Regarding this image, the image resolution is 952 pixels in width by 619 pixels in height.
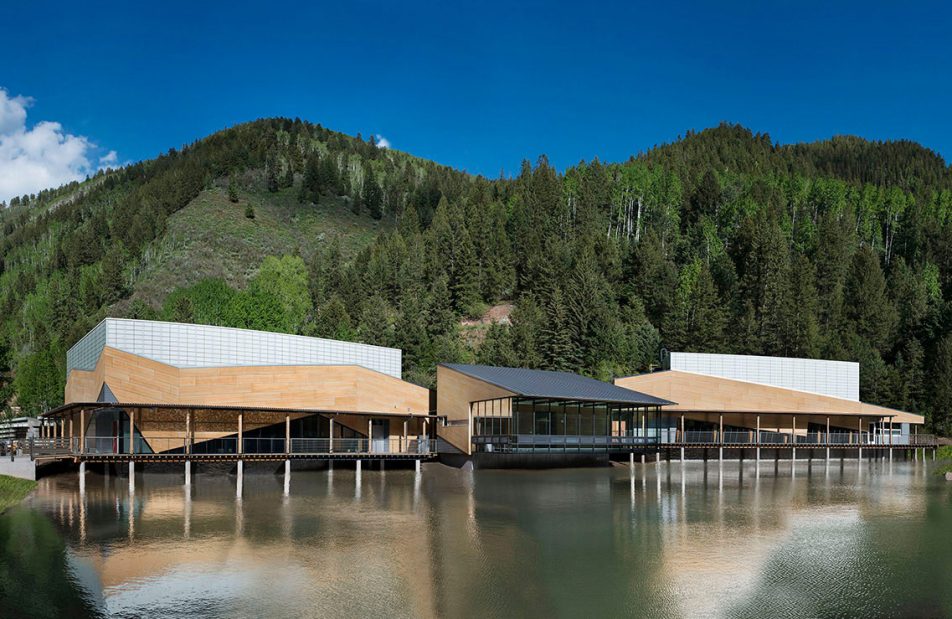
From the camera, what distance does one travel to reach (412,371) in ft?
234

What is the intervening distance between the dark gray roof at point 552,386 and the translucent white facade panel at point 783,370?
14.4m

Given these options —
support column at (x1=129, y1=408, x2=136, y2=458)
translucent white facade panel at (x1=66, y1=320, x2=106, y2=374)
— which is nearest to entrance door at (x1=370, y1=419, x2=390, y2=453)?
support column at (x1=129, y1=408, x2=136, y2=458)

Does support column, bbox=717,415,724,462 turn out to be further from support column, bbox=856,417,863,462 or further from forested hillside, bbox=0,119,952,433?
forested hillside, bbox=0,119,952,433

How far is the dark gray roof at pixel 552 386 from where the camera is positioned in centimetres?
4403

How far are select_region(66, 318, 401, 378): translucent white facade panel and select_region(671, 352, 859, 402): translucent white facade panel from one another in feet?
94.0

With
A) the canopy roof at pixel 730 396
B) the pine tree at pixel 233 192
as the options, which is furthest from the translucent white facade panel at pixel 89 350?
the pine tree at pixel 233 192

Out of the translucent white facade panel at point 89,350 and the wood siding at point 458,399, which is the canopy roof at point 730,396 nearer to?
the wood siding at point 458,399

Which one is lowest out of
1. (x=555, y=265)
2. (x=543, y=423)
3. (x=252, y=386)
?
(x=543, y=423)

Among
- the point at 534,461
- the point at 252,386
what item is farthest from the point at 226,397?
the point at 534,461

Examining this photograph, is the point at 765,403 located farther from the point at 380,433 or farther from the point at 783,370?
the point at 380,433

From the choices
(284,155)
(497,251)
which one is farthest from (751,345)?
(284,155)

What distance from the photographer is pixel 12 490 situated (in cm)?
3372

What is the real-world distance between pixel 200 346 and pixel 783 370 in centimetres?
4781

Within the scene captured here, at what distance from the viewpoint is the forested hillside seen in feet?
247
